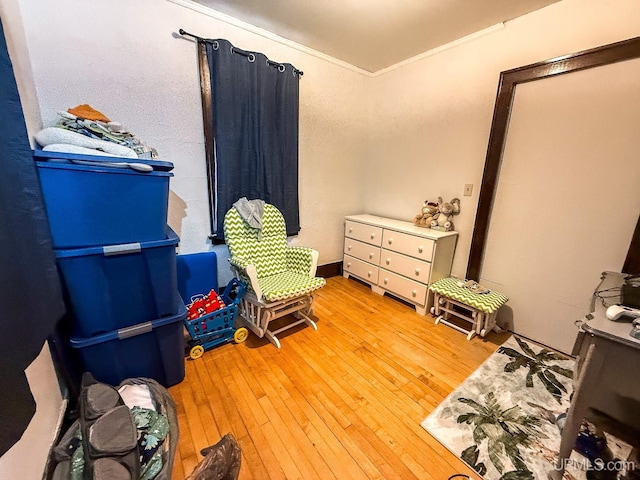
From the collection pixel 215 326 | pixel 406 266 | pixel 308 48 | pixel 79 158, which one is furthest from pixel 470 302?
pixel 308 48

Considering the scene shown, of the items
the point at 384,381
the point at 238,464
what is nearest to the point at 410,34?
the point at 384,381

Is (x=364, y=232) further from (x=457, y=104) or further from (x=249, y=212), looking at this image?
(x=457, y=104)

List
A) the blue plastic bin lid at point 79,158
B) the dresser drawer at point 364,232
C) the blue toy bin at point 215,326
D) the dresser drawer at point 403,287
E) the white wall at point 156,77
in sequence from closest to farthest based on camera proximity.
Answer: the blue plastic bin lid at point 79,158 < the white wall at point 156,77 < the blue toy bin at point 215,326 < the dresser drawer at point 403,287 < the dresser drawer at point 364,232

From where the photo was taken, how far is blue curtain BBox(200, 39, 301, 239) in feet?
6.60

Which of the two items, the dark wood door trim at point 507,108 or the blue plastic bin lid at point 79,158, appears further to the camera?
the dark wood door trim at point 507,108

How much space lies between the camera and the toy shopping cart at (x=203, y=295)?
1.78 metres

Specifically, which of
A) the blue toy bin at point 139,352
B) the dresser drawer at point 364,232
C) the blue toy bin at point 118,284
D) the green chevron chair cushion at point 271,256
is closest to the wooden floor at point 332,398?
the blue toy bin at point 139,352

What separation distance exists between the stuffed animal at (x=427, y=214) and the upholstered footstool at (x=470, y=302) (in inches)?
22.8

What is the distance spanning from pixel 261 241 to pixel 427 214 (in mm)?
1644

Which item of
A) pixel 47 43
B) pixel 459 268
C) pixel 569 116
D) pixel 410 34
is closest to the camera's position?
pixel 47 43

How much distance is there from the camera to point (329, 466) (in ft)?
3.79

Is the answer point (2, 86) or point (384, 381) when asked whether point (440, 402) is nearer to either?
point (384, 381)

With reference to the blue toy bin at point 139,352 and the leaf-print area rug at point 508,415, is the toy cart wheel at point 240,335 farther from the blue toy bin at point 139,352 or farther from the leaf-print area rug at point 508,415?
the leaf-print area rug at point 508,415

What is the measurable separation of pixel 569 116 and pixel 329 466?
102 inches
